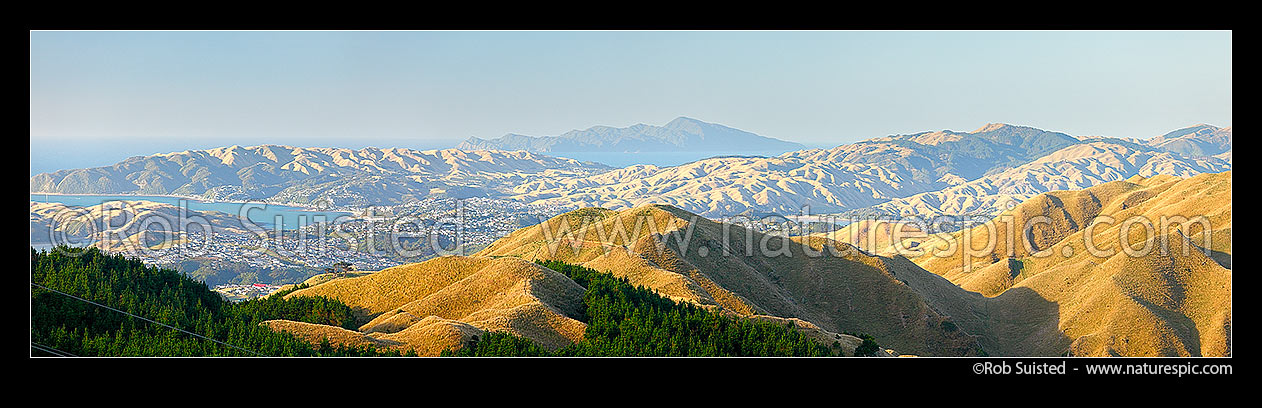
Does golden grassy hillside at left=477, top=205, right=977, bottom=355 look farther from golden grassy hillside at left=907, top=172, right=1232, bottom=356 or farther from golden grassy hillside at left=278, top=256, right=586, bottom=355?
golden grassy hillside at left=278, top=256, right=586, bottom=355

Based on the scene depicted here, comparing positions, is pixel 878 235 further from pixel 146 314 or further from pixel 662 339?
pixel 146 314

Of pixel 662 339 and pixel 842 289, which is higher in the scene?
pixel 662 339

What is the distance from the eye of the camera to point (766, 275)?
58844mm

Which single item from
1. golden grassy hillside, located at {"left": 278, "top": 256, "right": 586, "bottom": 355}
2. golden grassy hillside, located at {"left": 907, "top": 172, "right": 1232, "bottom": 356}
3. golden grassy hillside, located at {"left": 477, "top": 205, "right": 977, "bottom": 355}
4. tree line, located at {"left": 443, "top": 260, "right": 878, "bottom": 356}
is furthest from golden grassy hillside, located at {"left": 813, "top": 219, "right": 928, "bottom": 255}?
tree line, located at {"left": 443, "top": 260, "right": 878, "bottom": 356}

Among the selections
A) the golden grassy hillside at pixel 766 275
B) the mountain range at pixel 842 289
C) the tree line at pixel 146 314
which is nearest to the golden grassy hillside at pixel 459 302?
the mountain range at pixel 842 289

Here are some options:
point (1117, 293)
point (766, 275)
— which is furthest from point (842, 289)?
point (1117, 293)

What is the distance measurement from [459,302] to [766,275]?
Answer: 28.8 m

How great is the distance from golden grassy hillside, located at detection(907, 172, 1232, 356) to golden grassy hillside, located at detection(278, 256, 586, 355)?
112 ft

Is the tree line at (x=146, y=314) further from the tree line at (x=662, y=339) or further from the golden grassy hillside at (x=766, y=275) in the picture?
the golden grassy hillside at (x=766, y=275)

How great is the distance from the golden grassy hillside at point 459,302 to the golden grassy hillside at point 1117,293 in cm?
3402

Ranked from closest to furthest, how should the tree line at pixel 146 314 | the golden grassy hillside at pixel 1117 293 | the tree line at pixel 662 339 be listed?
the tree line at pixel 146 314 → the tree line at pixel 662 339 → the golden grassy hillside at pixel 1117 293

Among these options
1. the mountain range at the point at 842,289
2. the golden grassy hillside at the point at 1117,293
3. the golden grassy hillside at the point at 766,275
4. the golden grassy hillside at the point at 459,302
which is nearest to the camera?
the golden grassy hillside at the point at 459,302

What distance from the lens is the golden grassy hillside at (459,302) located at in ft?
91.3
